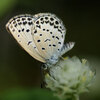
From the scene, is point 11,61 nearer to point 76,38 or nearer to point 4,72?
point 4,72

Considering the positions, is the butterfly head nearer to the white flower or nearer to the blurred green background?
the white flower

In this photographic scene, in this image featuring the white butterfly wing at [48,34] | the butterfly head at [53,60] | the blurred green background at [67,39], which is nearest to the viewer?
the butterfly head at [53,60]

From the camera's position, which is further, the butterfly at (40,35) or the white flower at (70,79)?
the butterfly at (40,35)

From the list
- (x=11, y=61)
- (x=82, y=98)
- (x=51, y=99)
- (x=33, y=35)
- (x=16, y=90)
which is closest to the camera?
(x=51, y=99)

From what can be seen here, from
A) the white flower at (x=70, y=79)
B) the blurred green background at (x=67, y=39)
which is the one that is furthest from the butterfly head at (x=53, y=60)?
the blurred green background at (x=67, y=39)

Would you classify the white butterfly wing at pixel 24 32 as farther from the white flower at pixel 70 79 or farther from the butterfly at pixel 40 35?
the white flower at pixel 70 79

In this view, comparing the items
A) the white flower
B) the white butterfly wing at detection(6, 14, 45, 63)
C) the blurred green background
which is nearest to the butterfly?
the white butterfly wing at detection(6, 14, 45, 63)

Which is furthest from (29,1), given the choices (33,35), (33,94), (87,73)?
(33,94)
